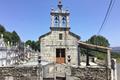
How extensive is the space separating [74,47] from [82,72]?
16.8m

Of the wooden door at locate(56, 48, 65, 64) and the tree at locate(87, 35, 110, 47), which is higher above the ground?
the tree at locate(87, 35, 110, 47)

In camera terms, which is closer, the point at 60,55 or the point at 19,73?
the point at 19,73

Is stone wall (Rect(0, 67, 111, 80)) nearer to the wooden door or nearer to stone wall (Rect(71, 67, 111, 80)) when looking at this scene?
stone wall (Rect(71, 67, 111, 80))

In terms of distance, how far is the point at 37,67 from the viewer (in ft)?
50.4

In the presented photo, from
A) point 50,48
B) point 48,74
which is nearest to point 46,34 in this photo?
point 50,48

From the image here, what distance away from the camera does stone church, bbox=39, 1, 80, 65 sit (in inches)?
1264

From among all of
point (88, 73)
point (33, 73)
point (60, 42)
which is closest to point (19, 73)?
point (33, 73)

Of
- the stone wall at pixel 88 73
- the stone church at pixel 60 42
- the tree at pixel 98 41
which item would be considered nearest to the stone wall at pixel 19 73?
the stone wall at pixel 88 73

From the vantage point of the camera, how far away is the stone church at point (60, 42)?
1264 inches

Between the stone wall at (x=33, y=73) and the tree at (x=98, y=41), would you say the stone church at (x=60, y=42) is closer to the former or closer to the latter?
the stone wall at (x=33, y=73)

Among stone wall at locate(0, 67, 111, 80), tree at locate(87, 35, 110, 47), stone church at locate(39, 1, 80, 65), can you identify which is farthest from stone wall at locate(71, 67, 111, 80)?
tree at locate(87, 35, 110, 47)

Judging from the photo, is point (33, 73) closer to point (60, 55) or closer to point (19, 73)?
point (19, 73)

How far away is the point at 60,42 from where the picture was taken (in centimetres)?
3238

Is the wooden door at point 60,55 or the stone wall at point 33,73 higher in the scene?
the wooden door at point 60,55
